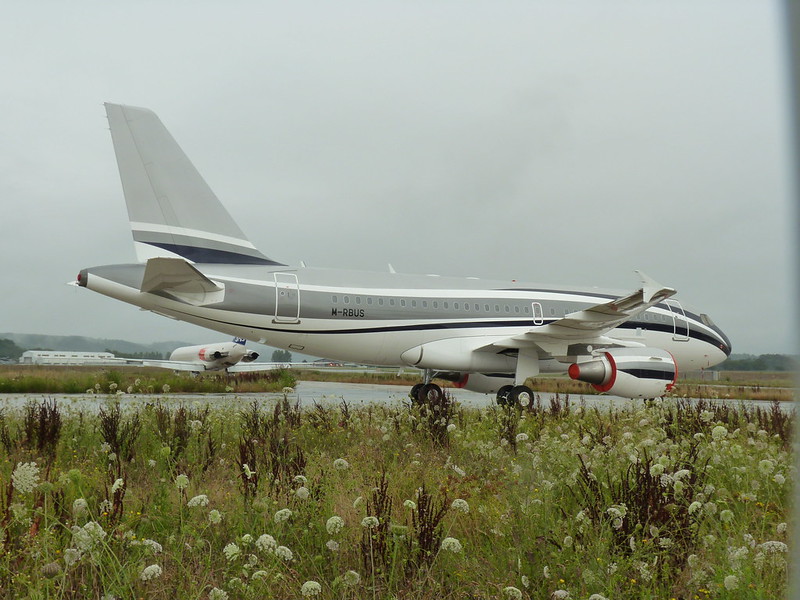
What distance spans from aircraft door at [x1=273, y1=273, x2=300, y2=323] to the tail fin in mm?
1476

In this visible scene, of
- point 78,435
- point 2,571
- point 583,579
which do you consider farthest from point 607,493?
point 78,435

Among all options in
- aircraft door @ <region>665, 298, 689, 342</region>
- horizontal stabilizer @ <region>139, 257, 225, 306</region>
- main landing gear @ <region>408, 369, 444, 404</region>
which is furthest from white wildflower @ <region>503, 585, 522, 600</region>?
aircraft door @ <region>665, 298, 689, 342</region>

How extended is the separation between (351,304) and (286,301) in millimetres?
1598

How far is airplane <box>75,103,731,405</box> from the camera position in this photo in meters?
13.7

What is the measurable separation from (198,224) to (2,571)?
1195 cm

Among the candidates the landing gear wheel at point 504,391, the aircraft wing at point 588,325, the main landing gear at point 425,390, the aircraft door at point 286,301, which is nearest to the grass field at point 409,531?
the aircraft door at point 286,301

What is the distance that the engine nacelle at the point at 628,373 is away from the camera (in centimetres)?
1595

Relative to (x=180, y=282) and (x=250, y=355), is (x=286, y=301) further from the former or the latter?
(x=250, y=355)

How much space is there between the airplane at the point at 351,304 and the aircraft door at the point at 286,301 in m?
0.02

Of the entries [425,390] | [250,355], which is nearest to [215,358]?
[250,355]

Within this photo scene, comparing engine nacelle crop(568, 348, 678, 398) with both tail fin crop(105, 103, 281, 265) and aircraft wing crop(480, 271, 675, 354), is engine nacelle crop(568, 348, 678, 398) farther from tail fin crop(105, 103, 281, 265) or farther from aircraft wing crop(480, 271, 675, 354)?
tail fin crop(105, 103, 281, 265)

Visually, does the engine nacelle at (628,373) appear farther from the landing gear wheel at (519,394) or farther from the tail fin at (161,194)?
the tail fin at (161,194)

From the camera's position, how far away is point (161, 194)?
14.3 m

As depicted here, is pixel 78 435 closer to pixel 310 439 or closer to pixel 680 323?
pixel 310 439
